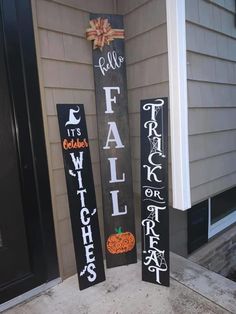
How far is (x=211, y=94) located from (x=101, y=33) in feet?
2.82

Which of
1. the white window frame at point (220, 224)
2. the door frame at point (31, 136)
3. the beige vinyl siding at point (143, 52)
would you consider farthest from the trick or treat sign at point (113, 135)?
the white window frame at point (220, 224)

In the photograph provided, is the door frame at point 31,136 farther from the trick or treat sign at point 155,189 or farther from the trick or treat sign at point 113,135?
the trick or treat sign at point 155,189

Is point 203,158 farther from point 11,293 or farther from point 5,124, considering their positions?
point 11,293

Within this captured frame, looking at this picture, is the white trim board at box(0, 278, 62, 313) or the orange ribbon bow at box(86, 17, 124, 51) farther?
the orange ribbon bow at box(86, 17, 124, 51)

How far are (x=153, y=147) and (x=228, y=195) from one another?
6.05 ft

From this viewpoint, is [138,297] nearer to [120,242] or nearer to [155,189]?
[120,242]

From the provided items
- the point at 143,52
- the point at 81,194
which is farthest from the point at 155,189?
the point at 143,52

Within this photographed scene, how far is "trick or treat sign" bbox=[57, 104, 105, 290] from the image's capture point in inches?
66.4

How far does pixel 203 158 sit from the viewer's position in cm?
192

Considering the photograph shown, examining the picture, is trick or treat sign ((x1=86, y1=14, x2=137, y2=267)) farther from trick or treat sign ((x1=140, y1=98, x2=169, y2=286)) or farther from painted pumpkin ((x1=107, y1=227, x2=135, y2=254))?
trick or treat sign ((x1=140, y1=98, x2=169, y2=286))

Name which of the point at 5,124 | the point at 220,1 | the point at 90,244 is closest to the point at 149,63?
the point at 220,1

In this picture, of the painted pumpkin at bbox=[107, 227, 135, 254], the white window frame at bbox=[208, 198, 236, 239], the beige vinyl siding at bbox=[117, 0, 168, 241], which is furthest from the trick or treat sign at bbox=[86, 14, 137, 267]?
the white window frame at bbox=[208, 198, 236, 239]

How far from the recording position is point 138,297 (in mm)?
1674

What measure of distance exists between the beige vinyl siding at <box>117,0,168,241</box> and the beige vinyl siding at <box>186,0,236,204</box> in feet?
0.55
